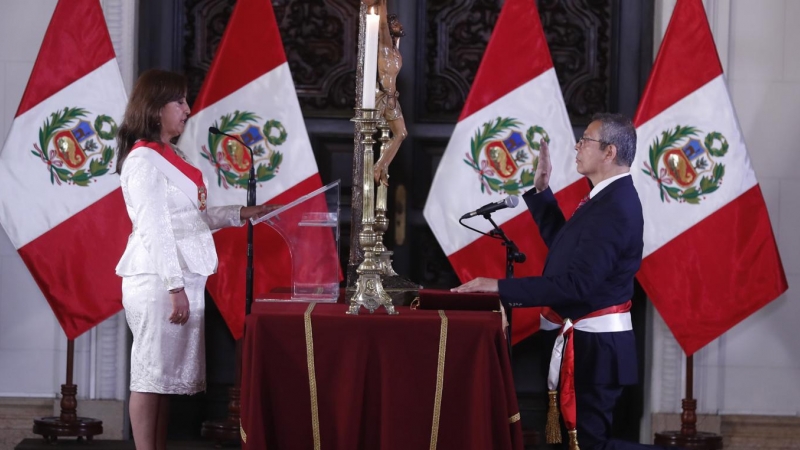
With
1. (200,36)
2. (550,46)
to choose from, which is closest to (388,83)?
(550,46)

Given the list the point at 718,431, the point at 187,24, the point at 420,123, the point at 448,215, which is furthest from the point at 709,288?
the point at 187,24

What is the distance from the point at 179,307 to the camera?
11.0 ft

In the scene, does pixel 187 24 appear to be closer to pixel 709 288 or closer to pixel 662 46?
pixel 662 46

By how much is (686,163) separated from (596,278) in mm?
1264

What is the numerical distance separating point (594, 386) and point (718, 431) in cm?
156

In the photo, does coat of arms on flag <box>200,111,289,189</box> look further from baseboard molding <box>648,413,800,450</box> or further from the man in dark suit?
baseboard molding <box>648,413,800,450</box>

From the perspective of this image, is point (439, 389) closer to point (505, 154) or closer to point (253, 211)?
point (253, 211)

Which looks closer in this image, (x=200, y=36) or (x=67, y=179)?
(x=67, y=179)

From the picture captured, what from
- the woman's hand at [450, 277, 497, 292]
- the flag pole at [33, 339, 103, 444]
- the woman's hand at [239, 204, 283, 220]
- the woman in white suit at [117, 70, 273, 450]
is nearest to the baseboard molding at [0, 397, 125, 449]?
the flag pole at [33, 339, 103, 444]

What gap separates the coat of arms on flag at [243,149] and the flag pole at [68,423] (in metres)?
0.94

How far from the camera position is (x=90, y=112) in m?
4.20

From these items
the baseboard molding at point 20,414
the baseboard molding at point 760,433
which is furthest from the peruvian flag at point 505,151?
the baseboard molding at point 20,414

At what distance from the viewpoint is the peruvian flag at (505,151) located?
4285mm

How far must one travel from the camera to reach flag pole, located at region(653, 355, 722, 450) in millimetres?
4344
